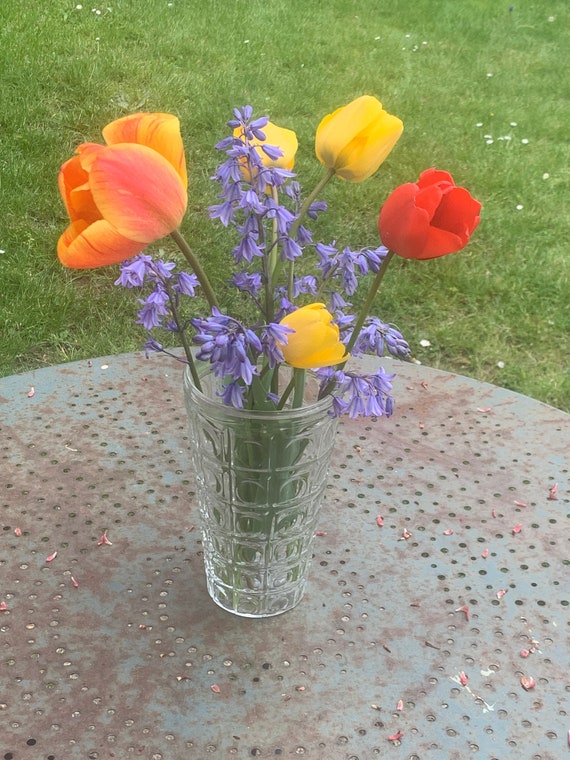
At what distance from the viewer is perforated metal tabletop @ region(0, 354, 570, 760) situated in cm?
82

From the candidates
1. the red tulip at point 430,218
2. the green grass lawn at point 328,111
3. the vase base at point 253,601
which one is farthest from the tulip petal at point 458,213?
the green grass lawn at point 328,111

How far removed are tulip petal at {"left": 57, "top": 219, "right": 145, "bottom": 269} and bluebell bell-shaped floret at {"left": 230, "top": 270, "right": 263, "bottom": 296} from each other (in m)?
0.12

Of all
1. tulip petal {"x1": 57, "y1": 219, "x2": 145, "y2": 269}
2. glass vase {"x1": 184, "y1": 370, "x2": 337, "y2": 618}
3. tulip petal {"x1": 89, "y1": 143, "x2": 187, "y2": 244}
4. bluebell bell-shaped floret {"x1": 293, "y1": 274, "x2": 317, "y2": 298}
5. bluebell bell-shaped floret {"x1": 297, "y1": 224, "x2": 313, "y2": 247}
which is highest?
tulip petal {"x1": 89, "y1": 143, "x2": 187, "y2": 244}

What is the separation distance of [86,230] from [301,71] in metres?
3.28

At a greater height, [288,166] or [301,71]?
[288,166]

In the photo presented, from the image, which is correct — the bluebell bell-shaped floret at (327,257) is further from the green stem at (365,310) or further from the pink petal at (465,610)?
the pink petal at (465,610)

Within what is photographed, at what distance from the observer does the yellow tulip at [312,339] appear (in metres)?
0.67

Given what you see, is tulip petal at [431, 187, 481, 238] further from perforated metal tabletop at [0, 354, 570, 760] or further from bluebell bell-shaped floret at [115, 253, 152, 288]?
perforated metal tabletop at [0, 354, 570, 760]

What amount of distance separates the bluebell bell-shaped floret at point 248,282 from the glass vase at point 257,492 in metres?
0.11

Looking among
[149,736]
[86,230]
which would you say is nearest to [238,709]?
[149,736]

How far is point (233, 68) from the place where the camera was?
355 cm

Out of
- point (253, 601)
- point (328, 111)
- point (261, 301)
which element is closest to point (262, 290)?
point (261, 301)

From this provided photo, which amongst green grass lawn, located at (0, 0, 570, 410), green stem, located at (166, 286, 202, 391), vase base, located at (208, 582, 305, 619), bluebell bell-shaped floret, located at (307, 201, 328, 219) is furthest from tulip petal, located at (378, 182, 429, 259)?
green grass lawn, located at (0, 0, 570, 410)

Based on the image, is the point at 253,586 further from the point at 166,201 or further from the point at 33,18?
the point at 33,18
